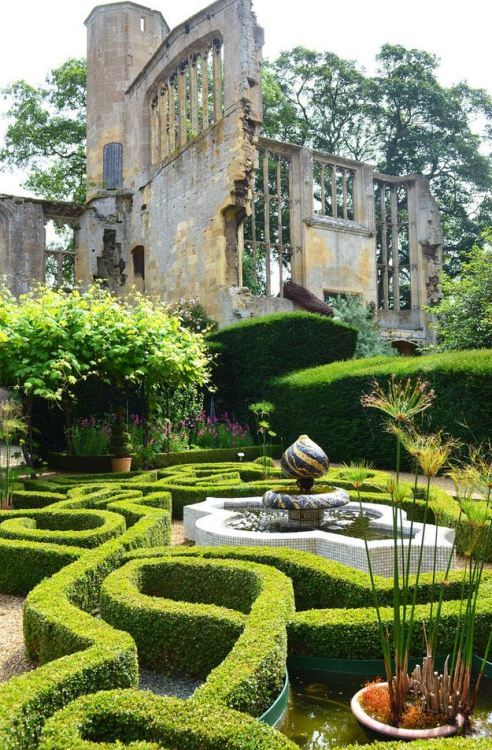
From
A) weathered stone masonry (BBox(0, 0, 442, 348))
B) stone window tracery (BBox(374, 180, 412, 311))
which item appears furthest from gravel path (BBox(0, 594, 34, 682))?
stone window tracery (BBox(374, 180, 412, 311))

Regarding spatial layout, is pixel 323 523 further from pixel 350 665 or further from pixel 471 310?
pixel 471 310

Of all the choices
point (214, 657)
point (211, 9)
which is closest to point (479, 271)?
point (211, 9)

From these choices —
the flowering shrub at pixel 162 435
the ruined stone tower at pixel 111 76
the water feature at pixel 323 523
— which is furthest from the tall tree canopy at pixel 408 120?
the water feature at pixel 323 523

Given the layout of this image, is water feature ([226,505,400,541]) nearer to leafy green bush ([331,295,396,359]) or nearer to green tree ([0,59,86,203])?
leafy green bush ([331,295,396,359])

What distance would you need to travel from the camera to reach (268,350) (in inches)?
547

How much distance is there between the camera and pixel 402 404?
2.60 m

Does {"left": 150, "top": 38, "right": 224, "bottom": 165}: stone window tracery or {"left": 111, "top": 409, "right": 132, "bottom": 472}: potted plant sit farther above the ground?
{"left": 150, "top": 38, "right": 224, "bottom": 165}: stone window tracery

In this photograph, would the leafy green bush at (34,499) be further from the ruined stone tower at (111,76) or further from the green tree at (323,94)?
the green tree at (323,94)

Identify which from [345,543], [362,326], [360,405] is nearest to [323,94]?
[362,326]

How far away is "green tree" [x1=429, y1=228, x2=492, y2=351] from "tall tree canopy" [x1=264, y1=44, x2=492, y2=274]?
16217mm

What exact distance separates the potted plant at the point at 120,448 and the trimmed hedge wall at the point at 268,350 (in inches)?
173

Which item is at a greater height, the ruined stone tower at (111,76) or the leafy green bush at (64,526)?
the ruined stone tower at (111,76)

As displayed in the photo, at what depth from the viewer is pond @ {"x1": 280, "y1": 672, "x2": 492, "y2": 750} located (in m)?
2.60

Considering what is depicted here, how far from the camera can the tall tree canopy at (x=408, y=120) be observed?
30.8 m
